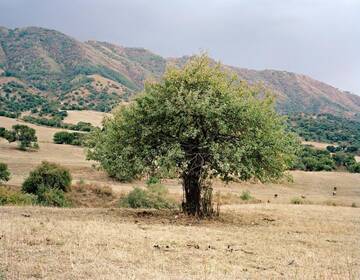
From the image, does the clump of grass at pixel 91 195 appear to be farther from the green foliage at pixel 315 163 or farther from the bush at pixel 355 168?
the bush at pixel 355 168

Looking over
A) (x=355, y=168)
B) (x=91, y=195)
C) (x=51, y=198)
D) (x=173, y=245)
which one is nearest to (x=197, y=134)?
(x=173, y=245)

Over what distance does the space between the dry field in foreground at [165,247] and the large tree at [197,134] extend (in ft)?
9.93

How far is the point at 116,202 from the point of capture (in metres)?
47.1

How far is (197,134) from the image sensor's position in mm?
27219

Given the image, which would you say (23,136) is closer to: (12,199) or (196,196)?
(12,199)

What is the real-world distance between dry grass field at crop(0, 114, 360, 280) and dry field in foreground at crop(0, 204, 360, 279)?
0.03 metres

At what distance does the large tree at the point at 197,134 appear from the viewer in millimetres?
26156

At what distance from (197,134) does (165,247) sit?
391 inches

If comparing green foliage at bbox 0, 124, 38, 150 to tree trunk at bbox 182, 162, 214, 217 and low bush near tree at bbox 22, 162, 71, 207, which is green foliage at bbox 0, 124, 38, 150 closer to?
low bush near tree at bbox 22, 162, 71, 207

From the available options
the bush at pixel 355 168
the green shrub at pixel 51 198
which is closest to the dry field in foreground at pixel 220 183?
the green shrub at pixel 51 198

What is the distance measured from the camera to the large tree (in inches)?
1030

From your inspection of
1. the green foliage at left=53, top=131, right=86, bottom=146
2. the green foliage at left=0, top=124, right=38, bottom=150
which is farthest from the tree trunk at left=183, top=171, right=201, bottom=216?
the green foliage at left=53, top=131, right=86, bottom=146

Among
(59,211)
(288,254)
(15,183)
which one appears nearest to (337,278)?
(288,254)

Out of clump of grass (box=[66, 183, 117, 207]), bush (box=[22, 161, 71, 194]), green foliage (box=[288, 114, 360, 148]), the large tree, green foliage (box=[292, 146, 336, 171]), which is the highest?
green foliage (box=[288, 114, 360, 148])
